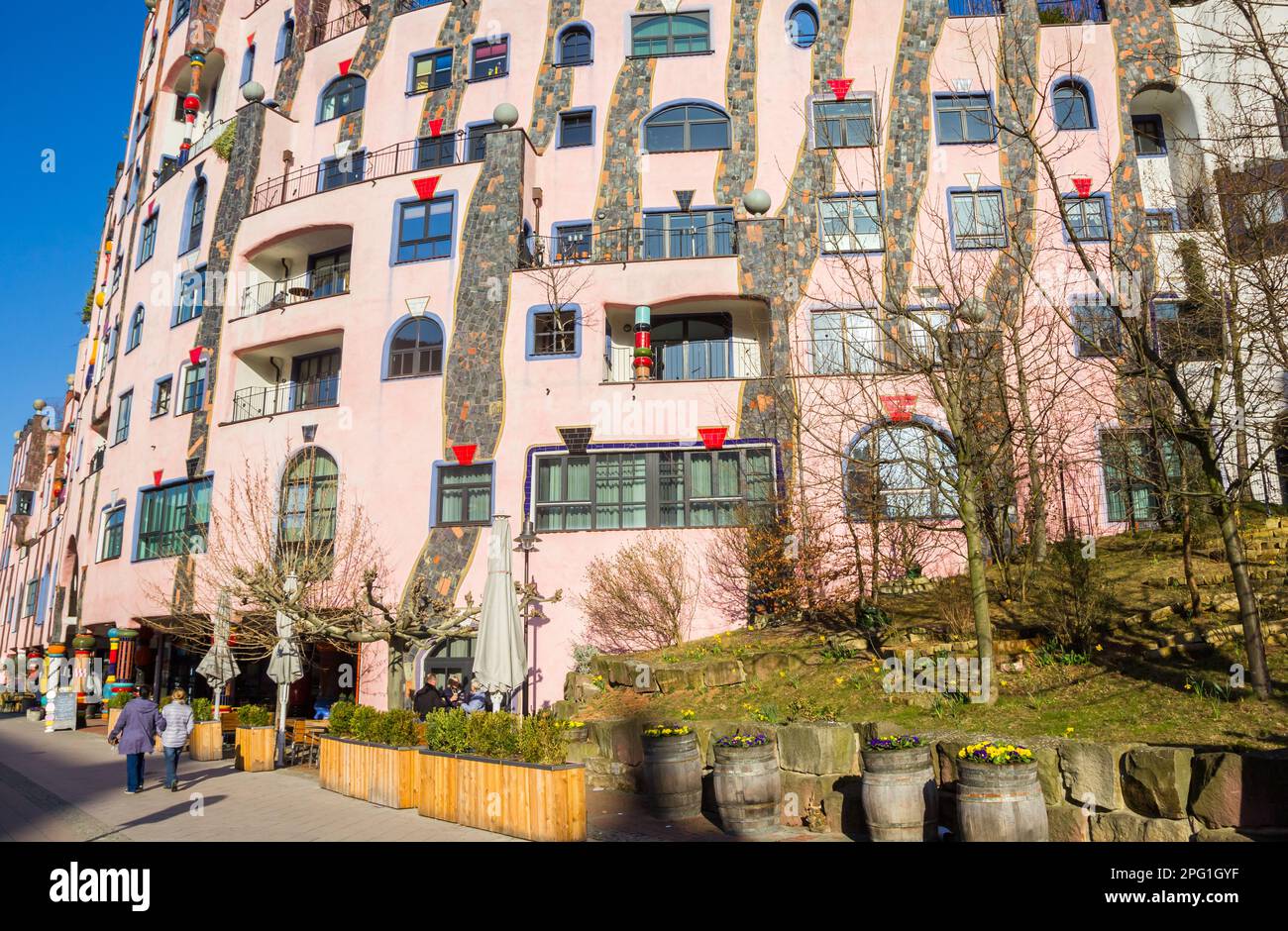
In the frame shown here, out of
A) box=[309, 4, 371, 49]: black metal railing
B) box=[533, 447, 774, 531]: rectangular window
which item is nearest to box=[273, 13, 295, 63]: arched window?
box=[309, 4, 371, 49]: black metal railing

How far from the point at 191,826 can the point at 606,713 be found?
6.69 meters

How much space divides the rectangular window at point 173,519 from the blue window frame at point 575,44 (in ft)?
54.9

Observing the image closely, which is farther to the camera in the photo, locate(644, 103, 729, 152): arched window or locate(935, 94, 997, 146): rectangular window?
locate(644, 103, 729, 152): arched window

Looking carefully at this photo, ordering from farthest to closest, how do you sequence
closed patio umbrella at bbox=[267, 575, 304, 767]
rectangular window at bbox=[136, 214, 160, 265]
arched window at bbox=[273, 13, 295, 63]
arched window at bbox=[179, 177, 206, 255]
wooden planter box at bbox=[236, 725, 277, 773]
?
rectangular window at bbox=[136, 214, 160, 265], arched window at bbox=[273, 13, 295, 63], arched window at bbox=[179, 177, 206, 255], closed patio umbrella at bbox=[267, 575, 304, 767], wooden planter box at bbox=[236, 725, 277, 773]

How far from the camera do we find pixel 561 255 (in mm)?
24844

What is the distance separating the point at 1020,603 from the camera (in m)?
15.9

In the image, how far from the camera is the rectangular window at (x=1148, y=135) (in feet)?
84.8

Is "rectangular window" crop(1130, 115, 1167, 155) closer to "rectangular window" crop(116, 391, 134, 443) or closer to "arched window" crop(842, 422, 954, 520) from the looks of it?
"arched window" crop(842, 422, 954, 520)

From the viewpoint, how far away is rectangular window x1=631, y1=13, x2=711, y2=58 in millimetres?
26844

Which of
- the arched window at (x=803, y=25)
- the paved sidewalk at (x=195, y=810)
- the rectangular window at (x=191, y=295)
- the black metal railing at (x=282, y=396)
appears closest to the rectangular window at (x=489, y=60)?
the arched window at (x=803, y=25)

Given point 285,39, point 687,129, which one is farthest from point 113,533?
point 687,129

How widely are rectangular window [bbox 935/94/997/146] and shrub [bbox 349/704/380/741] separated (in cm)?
2086

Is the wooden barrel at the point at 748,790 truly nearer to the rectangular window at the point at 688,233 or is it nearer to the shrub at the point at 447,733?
the shrub at the point at 447,733
